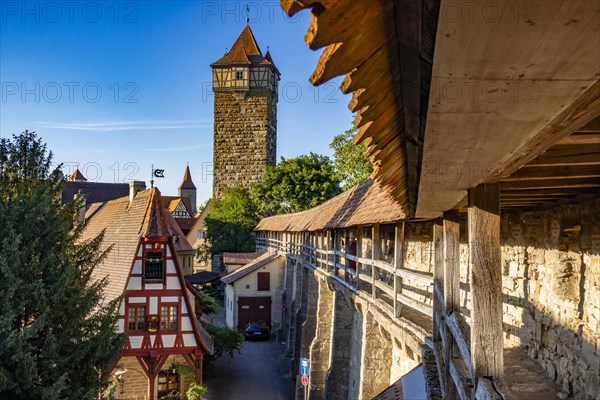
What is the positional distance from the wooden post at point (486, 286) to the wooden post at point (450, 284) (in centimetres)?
131

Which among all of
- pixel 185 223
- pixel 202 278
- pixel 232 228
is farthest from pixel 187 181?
pixel 202 278

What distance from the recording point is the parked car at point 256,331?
27234 mm

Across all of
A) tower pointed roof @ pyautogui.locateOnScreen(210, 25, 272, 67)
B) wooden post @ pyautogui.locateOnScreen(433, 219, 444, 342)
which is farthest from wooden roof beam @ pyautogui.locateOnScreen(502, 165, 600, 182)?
tower pointed roof @ pyautogui.locateOnScreen(210, 25, 272, 67)

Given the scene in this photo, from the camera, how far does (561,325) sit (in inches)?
174

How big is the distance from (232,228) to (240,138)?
30.1ft

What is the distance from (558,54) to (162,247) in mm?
15166

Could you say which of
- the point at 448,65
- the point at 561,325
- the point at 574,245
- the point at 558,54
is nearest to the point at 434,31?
the point at 448,65

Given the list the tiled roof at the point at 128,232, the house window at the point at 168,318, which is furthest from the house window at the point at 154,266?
the house window at the point at 168,318

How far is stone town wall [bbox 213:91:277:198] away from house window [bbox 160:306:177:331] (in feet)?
103

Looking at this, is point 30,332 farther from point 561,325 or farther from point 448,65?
point 448,65

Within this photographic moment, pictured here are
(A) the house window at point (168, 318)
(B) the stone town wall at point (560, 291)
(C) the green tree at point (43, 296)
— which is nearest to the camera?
(B) the stone town wall at point (560, 291)

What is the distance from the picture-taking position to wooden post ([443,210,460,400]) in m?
4.57

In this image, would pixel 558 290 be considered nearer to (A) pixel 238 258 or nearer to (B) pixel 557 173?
(B) pixel 557 173

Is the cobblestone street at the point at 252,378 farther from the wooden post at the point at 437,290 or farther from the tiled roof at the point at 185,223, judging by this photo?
the tiled roof at the point at 185,223
